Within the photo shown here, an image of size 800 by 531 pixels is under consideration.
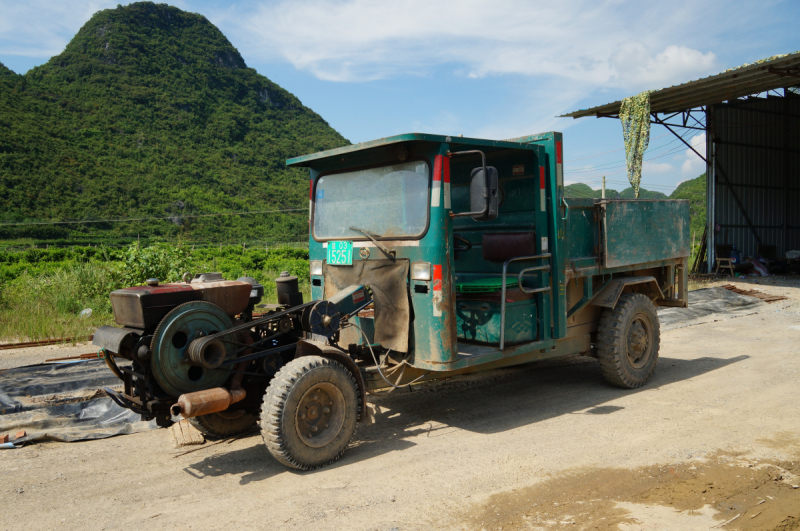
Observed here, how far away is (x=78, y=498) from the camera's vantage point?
3908 mm

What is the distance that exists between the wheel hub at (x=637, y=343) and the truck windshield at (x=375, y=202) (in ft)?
10.5

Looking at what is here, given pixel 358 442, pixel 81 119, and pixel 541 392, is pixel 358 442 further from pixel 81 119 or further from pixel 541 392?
pixel 81 119

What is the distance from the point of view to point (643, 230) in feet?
22.1

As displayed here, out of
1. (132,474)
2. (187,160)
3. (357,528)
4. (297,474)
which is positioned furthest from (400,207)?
(187,160)

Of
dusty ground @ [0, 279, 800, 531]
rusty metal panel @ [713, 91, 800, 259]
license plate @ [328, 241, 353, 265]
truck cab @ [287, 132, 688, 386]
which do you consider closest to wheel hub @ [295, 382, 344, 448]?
dusty ground @ [0, 279, 800, 531]

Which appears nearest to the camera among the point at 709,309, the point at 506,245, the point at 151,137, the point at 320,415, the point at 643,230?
the point at 320,415

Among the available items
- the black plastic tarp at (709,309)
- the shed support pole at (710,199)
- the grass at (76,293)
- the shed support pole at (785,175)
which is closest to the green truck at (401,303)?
the black plastic tarp at (709,309)

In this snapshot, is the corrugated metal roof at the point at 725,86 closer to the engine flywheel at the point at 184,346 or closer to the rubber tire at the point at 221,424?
the rubber tire at the point at 221,424

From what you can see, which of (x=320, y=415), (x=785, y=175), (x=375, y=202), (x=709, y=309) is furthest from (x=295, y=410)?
(x=785, y=175)

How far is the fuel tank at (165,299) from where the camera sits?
4.13 meters

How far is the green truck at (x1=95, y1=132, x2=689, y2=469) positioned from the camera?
13.9ft

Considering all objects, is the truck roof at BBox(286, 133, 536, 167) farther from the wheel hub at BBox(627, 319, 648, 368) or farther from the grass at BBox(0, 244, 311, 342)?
the grass at BBox(0, 244, 311, 342)

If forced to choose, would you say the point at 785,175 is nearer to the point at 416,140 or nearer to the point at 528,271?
the point at 528,271

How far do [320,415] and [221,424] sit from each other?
1.12 m
